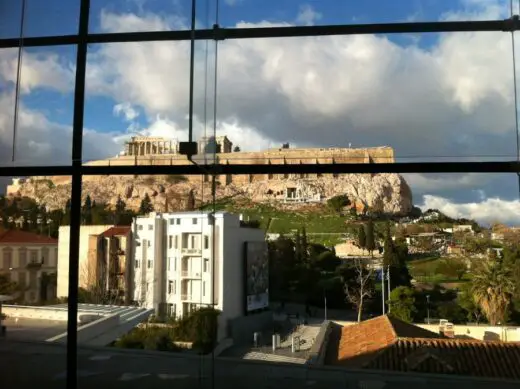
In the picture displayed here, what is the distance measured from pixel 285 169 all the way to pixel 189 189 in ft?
1.76

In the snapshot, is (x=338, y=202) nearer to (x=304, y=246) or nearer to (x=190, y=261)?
(x=304, y=246)

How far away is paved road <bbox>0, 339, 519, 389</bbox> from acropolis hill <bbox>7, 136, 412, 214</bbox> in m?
0.76

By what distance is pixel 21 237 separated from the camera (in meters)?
2.33

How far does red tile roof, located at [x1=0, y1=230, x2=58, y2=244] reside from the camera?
7.63ft

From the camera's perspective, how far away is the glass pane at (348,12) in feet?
5.58

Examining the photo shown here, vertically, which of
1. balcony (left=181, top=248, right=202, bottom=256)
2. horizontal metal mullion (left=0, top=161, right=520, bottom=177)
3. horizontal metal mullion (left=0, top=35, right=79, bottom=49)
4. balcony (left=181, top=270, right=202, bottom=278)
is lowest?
balcony (left=181, top=270, right=202, bottom=278)

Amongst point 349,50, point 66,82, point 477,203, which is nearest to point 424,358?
point 477,203

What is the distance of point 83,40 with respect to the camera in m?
1.88

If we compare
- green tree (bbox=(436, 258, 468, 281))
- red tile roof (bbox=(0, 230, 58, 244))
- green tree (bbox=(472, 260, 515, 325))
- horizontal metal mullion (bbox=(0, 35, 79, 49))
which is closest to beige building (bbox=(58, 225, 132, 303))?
red tile roof (bbox=(0, 230, 58, 244))

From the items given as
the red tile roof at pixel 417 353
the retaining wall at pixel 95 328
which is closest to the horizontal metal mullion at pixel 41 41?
the retaining wall at pixel 95 328

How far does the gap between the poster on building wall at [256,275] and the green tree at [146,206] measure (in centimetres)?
62

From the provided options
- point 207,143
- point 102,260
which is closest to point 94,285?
point 102,260

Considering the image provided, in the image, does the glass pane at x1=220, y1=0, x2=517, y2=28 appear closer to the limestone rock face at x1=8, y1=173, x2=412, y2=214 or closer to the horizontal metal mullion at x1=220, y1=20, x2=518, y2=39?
the horizontal metal mullion at x1=220, y1=20, x2=518, y2=39

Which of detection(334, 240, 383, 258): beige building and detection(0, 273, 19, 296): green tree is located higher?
detection(334, 240, 383, 258): beige building
